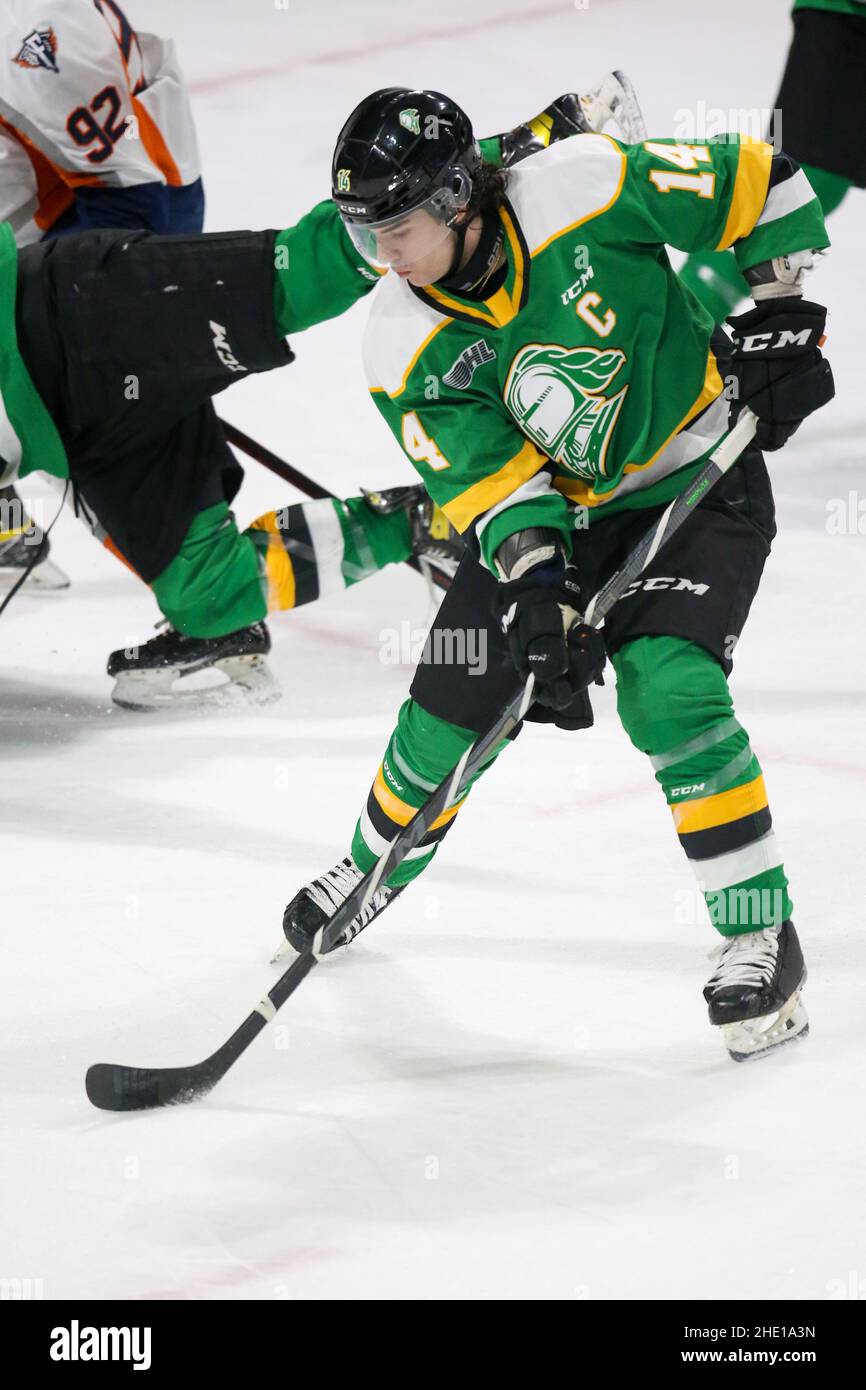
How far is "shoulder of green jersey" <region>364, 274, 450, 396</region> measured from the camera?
217 centimetres

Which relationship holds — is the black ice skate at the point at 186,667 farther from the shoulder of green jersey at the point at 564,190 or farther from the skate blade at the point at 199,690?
the shoulder of green jersey at the point at 564,190

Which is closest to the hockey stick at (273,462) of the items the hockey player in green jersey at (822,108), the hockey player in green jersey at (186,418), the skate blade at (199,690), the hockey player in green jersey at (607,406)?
the hockey player in green jersey at (186,418)

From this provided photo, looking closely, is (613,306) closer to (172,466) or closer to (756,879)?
(756,879)

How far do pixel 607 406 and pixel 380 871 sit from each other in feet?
1.98

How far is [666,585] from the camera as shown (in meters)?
2.15

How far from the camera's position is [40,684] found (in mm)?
3656

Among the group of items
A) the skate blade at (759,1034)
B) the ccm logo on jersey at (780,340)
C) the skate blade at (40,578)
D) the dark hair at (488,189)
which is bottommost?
the skate blade at (40,578)

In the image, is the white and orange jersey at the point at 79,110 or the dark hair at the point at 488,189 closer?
the dark hair at the point at 488,189

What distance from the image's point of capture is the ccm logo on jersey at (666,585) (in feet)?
7.03

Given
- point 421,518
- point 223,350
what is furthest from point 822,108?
point 223,350

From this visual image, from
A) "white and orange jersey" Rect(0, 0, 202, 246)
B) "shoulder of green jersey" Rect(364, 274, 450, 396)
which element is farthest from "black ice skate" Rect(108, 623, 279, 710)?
"shoulder of green jersey" Rect(364, 274, 450, 396)

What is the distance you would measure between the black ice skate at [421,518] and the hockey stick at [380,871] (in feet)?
4.01

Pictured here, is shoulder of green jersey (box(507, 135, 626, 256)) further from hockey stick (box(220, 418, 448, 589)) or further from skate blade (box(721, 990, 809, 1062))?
hockey stick (box(220, 418, 448, 589))
